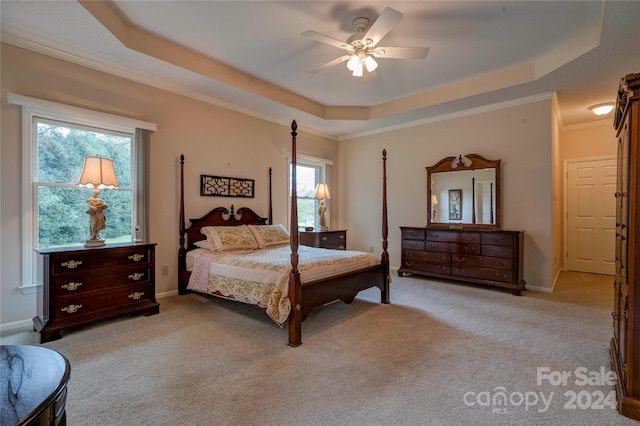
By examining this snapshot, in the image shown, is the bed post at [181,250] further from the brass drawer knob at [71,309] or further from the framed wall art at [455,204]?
the framed wall art at [455,204]

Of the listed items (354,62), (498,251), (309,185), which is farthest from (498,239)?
(309,185)

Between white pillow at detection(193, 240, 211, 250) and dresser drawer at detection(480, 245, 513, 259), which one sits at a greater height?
white pillow at detection(193, 240, 211, 250)

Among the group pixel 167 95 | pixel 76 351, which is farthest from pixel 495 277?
pixel 167 95

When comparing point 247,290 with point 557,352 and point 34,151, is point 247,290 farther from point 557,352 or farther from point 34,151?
point 557,352

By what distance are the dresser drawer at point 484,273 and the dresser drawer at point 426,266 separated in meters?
0.11

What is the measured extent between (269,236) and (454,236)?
2804mm

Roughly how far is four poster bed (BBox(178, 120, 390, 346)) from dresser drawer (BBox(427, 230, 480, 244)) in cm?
143

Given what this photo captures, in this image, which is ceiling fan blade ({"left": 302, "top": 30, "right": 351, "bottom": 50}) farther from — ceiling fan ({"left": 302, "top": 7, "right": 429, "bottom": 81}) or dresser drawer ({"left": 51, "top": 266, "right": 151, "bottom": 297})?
dresser drawer ({"left": 51, "top": 266, "right": 151, "bottom": 297})

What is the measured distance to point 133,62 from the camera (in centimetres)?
344

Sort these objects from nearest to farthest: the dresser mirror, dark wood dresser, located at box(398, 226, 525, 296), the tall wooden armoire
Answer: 1. the tall wooden armoire
2. dark wood dresser, located at box(398, 226, 525, 296)
3. the dresser mirror

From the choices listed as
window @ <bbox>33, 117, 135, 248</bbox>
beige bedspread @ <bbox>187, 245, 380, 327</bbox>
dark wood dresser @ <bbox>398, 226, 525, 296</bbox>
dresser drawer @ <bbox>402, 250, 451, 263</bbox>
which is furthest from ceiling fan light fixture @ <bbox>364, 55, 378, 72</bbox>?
dresser drawer @ <bbox>402, 250, 451, 263</bbox>

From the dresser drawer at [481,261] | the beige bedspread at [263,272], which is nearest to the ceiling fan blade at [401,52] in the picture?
the beige bedspread at [263,272]

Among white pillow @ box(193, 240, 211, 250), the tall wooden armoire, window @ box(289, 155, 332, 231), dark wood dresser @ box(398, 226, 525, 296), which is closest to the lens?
the tall wooden armoire

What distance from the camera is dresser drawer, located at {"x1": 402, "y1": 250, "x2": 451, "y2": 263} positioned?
4770mm
